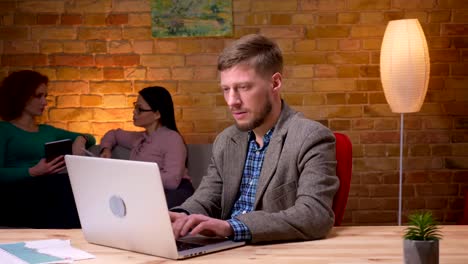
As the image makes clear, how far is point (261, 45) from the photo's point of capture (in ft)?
7.91

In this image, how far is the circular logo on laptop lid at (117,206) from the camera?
187cm

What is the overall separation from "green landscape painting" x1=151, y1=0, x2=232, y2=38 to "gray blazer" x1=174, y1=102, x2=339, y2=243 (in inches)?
91.9

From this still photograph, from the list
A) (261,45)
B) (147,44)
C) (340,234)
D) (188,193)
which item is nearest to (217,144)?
(261,45)

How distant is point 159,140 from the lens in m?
4.48

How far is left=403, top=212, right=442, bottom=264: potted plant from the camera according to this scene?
5.06ft

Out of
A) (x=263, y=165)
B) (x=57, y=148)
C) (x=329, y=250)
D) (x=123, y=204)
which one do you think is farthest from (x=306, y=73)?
(x=123, y=204)

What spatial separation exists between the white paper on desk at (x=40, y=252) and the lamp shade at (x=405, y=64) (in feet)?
9.14

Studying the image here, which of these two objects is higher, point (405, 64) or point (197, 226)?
point (405, 64)

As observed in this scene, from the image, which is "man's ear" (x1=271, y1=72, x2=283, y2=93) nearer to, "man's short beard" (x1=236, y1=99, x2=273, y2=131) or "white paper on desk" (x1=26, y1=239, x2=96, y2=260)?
"man's short beard" (x1=236, y1=99, x2=273, y2=131)

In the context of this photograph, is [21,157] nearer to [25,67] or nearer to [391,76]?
[25,67]

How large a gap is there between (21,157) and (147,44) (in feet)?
A: 3.63

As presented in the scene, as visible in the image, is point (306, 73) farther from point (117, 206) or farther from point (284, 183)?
point (117, 206)

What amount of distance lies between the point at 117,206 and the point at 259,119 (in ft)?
2.18

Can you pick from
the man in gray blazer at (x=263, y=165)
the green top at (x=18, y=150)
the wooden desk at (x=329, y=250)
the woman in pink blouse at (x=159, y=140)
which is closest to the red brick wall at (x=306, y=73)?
the woman in pink blouse at (x=159, y=140)
